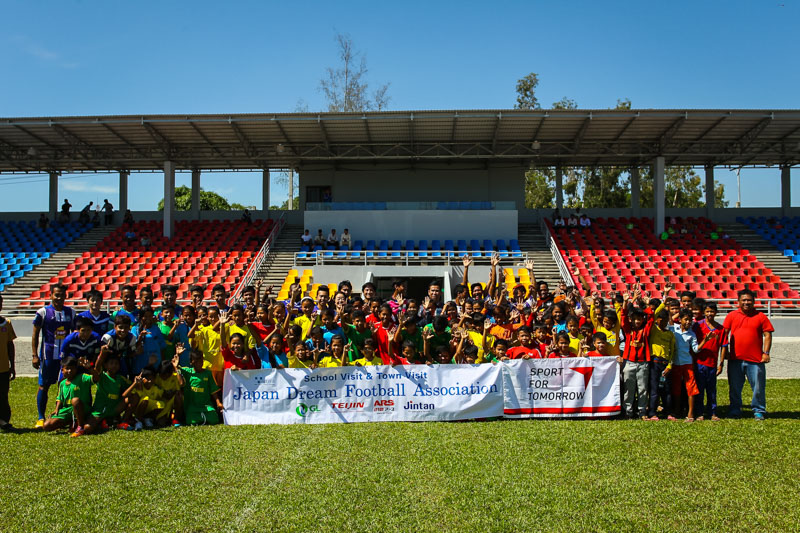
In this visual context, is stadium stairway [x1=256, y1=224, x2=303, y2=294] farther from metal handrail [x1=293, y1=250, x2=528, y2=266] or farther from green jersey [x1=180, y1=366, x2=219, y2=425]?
green jersey [x1=180, y1=366, x2=219, y2=425]

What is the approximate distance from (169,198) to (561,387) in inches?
877

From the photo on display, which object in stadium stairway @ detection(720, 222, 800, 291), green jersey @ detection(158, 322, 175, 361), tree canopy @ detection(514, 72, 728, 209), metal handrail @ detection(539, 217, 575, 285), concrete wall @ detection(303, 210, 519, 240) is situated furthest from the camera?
tree canopy @ detection(514, 72, 728, 209)

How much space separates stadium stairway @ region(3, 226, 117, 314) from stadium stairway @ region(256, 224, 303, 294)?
7.98 meters

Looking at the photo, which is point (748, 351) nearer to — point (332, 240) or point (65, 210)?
point (332, 240)

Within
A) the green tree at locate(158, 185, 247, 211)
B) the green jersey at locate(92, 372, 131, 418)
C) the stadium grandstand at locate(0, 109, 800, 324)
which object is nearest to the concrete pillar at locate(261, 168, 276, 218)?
the stadium grandstand at locate(0, 109, 800, 324)

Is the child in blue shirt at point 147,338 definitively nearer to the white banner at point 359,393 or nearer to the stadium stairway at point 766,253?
the white banner at point 359,393

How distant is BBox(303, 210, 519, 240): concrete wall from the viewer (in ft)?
85.5

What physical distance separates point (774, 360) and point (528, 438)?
10185mm

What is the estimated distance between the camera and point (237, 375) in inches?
311

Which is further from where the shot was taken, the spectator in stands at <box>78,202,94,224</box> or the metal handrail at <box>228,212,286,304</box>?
the spectator in stands at <box>78,202,94,224</box>

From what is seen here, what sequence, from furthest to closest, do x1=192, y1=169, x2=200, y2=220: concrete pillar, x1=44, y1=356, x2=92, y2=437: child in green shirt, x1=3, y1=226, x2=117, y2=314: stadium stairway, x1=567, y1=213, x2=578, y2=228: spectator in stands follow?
x1=192, y1=169, x2=200, y2=220: concrete pillar, x1=567, y1=213, x2=578, y2=228: spectator in stands, x1=3, y1=226, x2=117, y2=314: stadium stairway, x1=44, y1=356, x2=92, y2=437: child in green shirt

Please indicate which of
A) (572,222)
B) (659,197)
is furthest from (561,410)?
(659,197)

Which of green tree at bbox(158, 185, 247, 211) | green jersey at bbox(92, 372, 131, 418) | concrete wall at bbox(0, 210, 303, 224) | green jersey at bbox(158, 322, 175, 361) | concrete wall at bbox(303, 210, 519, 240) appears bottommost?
green jersey at bbox(92, 372, 131, 418)

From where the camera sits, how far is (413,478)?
18.3 ft
